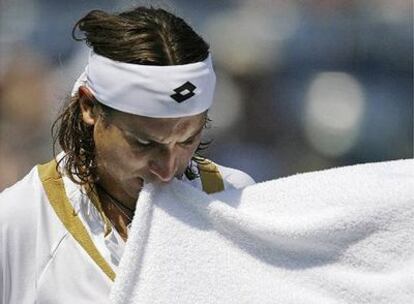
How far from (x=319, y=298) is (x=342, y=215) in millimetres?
96

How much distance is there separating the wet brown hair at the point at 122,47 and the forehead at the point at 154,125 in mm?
21

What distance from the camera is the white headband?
1.06 meters


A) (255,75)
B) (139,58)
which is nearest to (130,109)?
(139,58)

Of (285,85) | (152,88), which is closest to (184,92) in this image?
(152,88)

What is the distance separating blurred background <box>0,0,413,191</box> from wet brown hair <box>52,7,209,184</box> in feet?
3.52

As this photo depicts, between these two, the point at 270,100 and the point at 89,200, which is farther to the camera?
the point at 270,100

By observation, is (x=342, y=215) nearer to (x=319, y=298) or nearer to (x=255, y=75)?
(x=319, y=298)

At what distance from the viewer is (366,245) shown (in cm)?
109

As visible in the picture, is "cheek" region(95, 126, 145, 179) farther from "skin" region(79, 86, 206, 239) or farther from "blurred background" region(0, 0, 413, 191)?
"blurred background" region(0, 0, 413, 191)

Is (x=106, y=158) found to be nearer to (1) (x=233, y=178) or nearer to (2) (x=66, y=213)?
(2) (x=66, y=213)

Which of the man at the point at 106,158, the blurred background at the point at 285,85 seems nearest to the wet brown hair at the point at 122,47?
the man at the point at 106,158

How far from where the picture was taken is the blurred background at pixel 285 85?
2246mm

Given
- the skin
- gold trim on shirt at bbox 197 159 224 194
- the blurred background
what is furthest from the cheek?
the blurred background

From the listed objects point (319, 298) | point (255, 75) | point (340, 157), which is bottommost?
point (340, 157)
